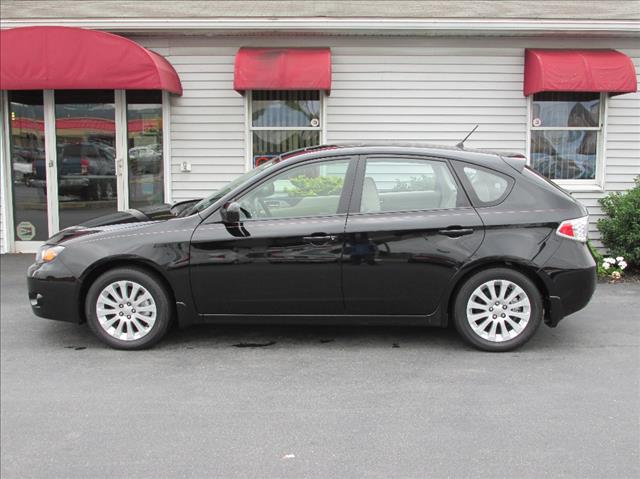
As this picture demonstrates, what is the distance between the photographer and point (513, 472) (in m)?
3.34

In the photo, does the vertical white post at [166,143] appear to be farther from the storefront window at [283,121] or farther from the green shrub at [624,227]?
the green shrub at [624,227]

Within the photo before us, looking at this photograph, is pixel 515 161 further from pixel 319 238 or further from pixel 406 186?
pixel 319 238

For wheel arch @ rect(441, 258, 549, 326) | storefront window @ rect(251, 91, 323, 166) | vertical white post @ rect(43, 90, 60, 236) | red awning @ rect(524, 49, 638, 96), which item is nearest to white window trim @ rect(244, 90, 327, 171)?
storefront window @ rect(251, 91, 323, 166)

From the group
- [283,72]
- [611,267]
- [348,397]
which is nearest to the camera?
[348,397]

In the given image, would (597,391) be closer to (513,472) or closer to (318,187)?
(513,472)

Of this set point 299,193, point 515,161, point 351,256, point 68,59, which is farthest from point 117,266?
point 68,59

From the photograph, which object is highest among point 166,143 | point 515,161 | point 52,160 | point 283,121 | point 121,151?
point 283,121

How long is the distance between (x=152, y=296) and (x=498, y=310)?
2.82 metres

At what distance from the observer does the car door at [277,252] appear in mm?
5113

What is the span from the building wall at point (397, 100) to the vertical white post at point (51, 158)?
1702 millimetres

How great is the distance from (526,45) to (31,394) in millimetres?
7849

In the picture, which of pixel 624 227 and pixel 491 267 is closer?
pixel 491 267

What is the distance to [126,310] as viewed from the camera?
523 centimetres

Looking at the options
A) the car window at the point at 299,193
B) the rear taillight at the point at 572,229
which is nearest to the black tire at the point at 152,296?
the car window at the point at 299,193
